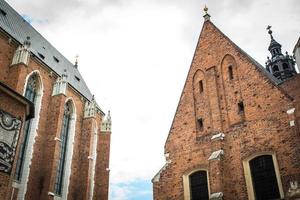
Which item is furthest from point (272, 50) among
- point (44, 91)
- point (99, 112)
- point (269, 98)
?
point (44, 91)

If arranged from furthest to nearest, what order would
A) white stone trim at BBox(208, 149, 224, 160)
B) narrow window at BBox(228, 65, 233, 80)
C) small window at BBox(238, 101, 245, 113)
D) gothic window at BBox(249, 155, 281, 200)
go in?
1. narrow window at BBox(228, 65, 233, 80)
2. small window at BBox(238, 101, 245, 113)
3. white stone trim at BBox(208, 149, 224, 160)
4. gothic window at BBox(249, 155, 281, 200)

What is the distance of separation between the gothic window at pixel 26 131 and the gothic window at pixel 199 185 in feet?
34.1

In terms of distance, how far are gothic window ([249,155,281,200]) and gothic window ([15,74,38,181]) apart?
43.8 ft

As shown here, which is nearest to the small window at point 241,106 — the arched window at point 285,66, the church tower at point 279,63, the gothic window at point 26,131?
the gothic window at point 26,131

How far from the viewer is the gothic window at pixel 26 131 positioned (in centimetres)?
1880

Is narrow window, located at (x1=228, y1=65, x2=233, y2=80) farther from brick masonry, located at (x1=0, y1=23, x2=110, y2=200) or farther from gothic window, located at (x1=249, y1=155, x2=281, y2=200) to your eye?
brick masonry, located at (x1=0, y1=23, x2=110, y2=200)

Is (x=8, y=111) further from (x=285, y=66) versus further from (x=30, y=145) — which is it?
(x=285, y=66)

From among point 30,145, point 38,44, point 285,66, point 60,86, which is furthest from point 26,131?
point 285,66

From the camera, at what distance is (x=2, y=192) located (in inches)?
369

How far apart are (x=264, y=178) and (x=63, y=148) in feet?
50.2

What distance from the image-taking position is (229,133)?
48.2ft

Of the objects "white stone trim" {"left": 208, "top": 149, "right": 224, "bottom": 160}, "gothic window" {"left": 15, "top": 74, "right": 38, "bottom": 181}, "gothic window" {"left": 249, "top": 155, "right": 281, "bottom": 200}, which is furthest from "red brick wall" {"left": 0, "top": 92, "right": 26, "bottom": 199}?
"gothic window" {"left": 249, "top": 155, "right": 281, "bottom": 200}

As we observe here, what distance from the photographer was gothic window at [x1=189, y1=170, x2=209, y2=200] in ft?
47.9

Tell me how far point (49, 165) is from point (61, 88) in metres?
5.86
